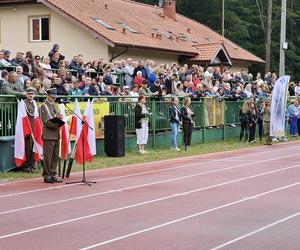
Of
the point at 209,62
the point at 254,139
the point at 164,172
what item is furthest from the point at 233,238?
the point at 209,62

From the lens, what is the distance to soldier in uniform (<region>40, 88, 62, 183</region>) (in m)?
14.6

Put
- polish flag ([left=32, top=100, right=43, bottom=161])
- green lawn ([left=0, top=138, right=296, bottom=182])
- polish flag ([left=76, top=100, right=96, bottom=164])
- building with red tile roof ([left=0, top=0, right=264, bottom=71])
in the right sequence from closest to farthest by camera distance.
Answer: polish flag ([left=76, top=100, right=96, bottom=164]), polish flag ([left=32, top=100, right=43, bottom=161]), green lawn ([left=0, top=138, right=296, bottom=182]), building with red tile roof ([left=0, top=0, right=264, bottom=71])

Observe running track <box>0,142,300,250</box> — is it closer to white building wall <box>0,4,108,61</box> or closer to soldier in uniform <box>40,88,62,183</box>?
soldier in uniform <box>40,88,62,183</box>

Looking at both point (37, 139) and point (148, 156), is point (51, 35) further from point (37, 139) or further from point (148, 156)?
point (37, 139)

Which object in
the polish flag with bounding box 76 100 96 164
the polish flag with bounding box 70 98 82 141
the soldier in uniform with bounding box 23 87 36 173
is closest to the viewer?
the polish flag with bounding box 76 100 96 164

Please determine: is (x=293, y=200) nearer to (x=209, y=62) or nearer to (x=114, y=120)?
(x=114, y=120)

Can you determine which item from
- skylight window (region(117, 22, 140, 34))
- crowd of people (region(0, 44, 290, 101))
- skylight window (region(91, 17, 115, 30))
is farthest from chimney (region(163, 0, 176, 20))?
crowd of people (region(0, 44, 290, 101))

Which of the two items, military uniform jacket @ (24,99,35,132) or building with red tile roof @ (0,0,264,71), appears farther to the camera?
building with red tile roof @ (0,0,264,71)

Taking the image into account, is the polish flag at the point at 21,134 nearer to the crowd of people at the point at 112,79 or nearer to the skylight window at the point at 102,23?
the crowd of people at the point at 112,79

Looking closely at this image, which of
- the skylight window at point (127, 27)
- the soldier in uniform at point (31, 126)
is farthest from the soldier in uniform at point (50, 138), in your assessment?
the skylight window at point (127, 27)

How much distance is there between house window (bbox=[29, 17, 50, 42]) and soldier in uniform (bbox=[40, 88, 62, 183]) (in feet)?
71.2

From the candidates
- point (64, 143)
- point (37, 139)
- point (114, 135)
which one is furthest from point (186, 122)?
point (37, 139)

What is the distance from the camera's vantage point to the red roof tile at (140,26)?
34.1 meters

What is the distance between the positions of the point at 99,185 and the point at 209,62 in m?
26.4
